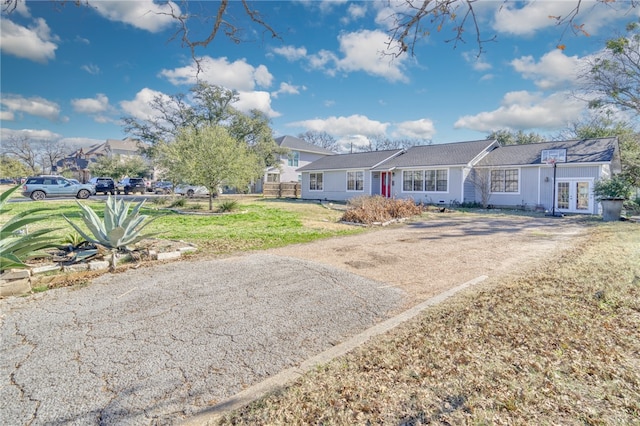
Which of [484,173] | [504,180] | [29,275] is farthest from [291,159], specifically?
[29,275]

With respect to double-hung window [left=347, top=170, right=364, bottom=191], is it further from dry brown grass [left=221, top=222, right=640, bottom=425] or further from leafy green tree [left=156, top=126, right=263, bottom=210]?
dry brown grass [left=221, top=222, right=640, bottom=425]

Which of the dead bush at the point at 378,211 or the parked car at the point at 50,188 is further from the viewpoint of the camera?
the parked car at the point at 50,188

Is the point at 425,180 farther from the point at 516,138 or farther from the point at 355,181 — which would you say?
the point at 516,138

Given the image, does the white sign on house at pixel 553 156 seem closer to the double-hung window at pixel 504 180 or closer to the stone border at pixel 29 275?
the double-hung window at pixel 504 180

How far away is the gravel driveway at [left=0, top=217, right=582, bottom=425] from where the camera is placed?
7.66 feet

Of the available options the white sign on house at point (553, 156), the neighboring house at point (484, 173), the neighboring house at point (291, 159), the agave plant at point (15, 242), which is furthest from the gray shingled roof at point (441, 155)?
the agave plant at point (15, 242)

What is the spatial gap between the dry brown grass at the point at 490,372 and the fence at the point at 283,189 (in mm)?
30375

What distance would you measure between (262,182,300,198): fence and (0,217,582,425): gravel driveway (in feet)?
90.1

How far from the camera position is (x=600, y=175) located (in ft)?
58.1

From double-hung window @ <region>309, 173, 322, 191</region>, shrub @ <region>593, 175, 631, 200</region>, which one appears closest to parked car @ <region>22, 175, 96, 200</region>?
double-hung window @ <region>309, 173, 322, 191</region>

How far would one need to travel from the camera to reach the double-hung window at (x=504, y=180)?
2067cm

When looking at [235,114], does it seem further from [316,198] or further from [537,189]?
[537,189]

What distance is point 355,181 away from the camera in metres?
27.0

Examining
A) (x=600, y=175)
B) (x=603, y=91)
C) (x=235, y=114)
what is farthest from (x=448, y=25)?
(x=235, y=114)
